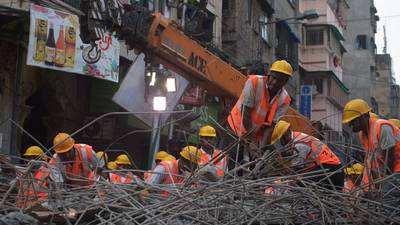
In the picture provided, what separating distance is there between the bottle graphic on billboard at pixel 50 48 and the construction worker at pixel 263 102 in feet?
20.5

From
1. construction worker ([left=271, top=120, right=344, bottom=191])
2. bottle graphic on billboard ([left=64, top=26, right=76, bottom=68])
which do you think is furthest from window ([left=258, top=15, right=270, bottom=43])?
construction worker ([left=271, top=120, right=344, bottom=191])

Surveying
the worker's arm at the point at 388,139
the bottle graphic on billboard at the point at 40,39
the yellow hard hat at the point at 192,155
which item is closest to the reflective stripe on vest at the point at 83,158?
the yellow hard hat at the point at 192,155

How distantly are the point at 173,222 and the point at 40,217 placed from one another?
0.84 metres

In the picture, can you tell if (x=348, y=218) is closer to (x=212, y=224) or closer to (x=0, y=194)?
(x=212, y=224)

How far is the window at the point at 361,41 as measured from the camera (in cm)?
5828

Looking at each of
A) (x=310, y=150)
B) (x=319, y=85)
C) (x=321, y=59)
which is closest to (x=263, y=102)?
(x=310, y=150)

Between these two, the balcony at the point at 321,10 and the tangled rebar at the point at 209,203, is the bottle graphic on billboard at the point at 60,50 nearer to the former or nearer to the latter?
the tangled rebar at the point at 209,203

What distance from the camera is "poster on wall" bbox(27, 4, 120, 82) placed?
11625 millimetres

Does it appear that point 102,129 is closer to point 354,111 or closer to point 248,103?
point 248,103

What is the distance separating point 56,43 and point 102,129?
463 centimetres

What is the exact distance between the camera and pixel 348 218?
426 cm

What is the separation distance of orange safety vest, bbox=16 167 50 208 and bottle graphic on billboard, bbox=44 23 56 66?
7.31 metres

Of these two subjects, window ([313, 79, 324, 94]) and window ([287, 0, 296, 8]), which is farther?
window ([313, 79, 324, 94])

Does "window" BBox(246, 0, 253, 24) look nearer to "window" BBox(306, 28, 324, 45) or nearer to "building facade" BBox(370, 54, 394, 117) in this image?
"window" BBox(306, 28, 324, 45)
